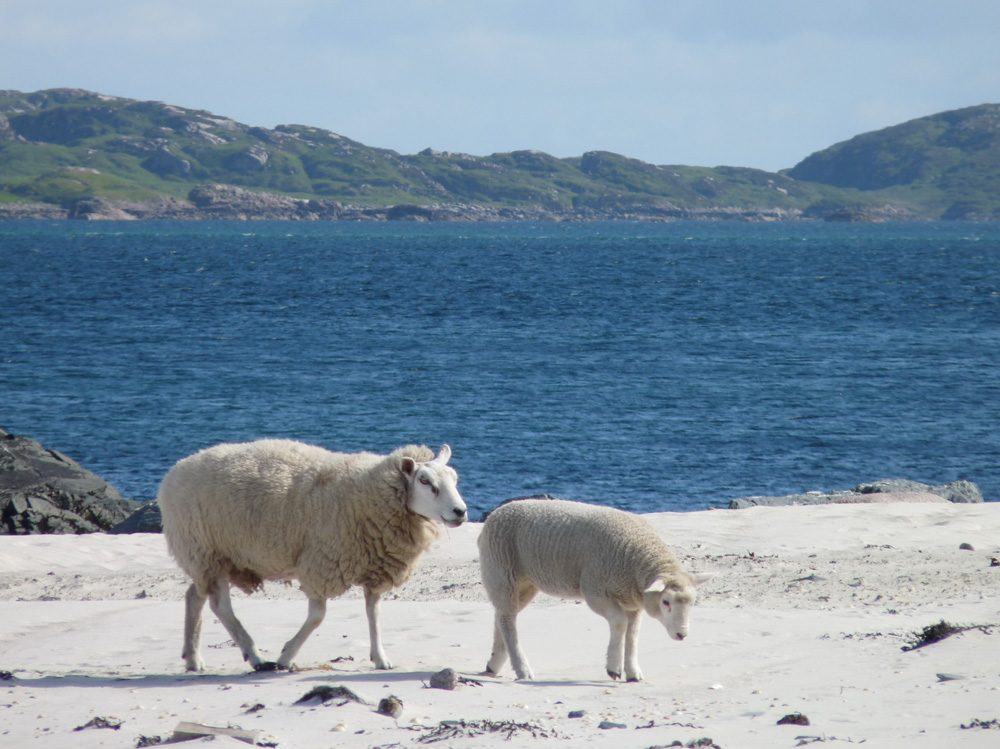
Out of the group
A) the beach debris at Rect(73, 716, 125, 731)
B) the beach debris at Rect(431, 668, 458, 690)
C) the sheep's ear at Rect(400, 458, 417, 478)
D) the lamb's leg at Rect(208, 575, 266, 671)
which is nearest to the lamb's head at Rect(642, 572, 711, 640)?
the beach debris at Rect(431, 668, 458, 690)

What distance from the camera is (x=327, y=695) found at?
22.9 feet

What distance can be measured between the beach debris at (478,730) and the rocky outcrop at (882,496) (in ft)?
39.9

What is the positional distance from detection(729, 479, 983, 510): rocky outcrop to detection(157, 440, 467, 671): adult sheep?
1044 centimetres

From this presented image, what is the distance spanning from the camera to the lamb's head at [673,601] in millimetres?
7984

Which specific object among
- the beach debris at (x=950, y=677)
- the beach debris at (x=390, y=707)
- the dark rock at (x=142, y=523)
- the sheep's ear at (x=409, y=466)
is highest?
the sheep's ear at (x=409, y=466)

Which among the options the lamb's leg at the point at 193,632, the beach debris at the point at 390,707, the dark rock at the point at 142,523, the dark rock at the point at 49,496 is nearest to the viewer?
the beach debris at the point at 390,707

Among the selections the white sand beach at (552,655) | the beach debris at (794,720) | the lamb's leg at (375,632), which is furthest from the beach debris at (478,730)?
the lamb's leg at (375,632)

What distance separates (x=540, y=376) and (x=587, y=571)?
28.8 metres

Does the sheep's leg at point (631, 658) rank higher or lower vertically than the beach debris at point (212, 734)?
lower

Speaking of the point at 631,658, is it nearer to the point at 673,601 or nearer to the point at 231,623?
the point at 673,601

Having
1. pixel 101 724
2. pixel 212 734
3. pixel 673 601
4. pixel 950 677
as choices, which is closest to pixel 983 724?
pixel 950 677

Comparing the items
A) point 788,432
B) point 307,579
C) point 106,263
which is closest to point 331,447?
point 788,432

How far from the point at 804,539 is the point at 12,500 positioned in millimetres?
12441

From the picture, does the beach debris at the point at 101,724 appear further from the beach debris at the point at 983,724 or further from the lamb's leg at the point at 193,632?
the beach debris at the point at 983,724
